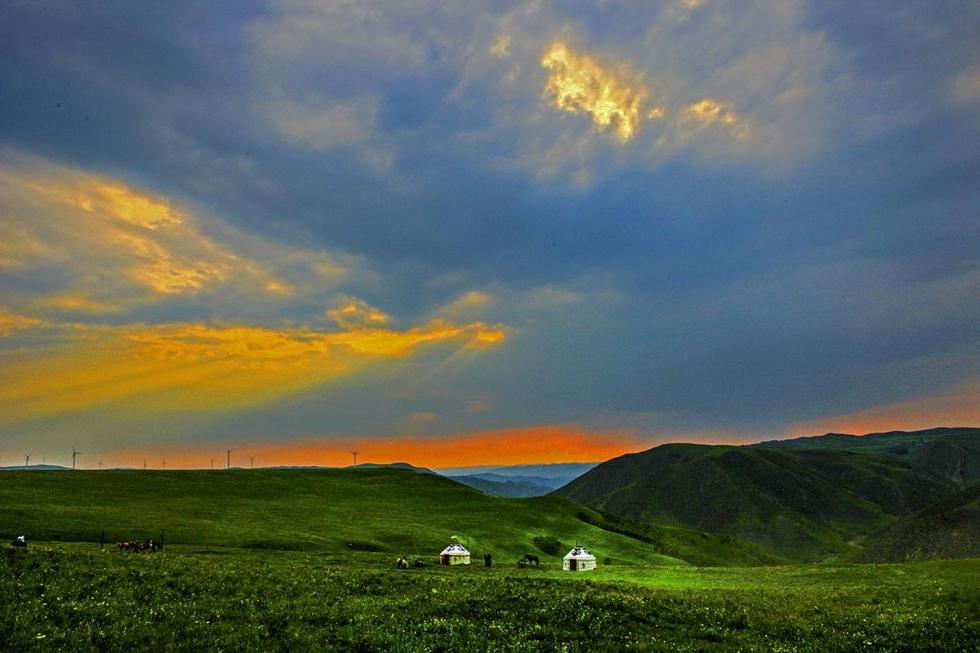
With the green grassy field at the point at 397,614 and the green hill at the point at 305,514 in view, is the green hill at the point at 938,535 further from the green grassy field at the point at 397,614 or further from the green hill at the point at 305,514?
the green grassy field at the point at 397,614

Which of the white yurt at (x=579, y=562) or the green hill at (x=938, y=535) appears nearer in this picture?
the white yurt at (x=579, y=562)

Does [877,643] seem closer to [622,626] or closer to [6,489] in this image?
[622,626]

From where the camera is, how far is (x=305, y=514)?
3944 inches

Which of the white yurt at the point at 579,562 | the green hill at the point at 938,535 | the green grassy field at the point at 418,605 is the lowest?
the green hill at the point at 938,535

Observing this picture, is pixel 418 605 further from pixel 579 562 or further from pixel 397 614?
pixel 579 562

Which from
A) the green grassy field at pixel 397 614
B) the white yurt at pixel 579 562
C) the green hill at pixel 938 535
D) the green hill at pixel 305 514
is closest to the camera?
the green grassy field at pixel 397 614

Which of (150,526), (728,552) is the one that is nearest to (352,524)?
(150,526)

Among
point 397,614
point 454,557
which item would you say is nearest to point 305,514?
point 454,557

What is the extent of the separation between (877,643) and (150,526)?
7772cm

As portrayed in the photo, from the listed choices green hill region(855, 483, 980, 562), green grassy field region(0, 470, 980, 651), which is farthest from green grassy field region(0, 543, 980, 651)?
green hill region(855, 483, 980, 562)

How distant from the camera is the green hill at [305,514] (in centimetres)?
7119

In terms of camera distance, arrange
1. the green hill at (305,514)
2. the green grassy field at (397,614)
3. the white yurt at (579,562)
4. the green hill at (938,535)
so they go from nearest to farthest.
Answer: the green grassy field at (397,614) < the white yurt at (579,562) < the green hill at (305,514) < the green hill at (938,535)

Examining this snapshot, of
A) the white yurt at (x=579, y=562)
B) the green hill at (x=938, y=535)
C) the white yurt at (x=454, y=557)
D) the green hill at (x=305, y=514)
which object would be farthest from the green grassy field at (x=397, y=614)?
the green hill at (x=938, y=535)

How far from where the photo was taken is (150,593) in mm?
25578
